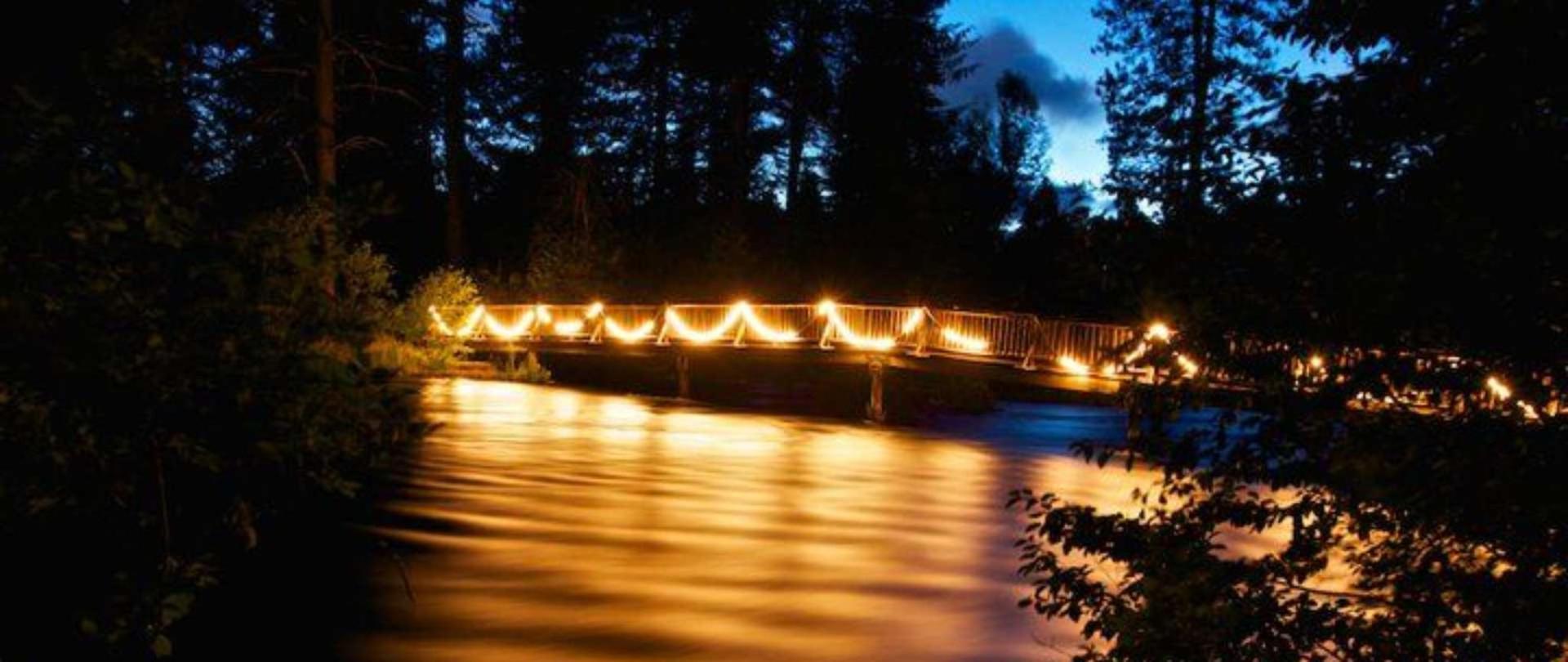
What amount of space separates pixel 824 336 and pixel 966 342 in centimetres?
403

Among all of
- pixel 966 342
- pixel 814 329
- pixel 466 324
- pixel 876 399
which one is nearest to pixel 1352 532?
pixel 966 342

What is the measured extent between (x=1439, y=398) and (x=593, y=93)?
1779 inches

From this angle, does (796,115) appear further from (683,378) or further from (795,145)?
(683,378)

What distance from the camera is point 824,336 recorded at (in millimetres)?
25812

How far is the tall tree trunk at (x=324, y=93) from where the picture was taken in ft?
66.7

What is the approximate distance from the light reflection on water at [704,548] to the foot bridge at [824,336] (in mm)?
2074

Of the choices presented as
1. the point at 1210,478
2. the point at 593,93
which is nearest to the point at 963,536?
the point at 1210,478

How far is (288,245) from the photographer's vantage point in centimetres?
397

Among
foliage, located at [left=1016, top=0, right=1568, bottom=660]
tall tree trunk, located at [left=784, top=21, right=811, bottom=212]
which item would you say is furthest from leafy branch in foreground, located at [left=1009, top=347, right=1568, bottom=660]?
tall tree trunk, located at [left=784, top=21, right=811, bottom=212]

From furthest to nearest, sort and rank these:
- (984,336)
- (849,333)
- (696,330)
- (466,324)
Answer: (466,324) < (696,330) < (849,333) < (984,336)

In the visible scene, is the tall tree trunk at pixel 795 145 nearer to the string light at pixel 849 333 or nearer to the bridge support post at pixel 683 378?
the bridge support post at pixel 683 378

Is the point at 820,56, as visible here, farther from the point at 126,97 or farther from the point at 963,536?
the point at 126,97

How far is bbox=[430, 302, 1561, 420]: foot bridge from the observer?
20859 mm

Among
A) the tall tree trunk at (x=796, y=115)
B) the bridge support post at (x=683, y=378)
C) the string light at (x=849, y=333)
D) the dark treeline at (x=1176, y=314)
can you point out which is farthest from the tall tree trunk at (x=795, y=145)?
the dark treeline at (x=1176, y=314)
